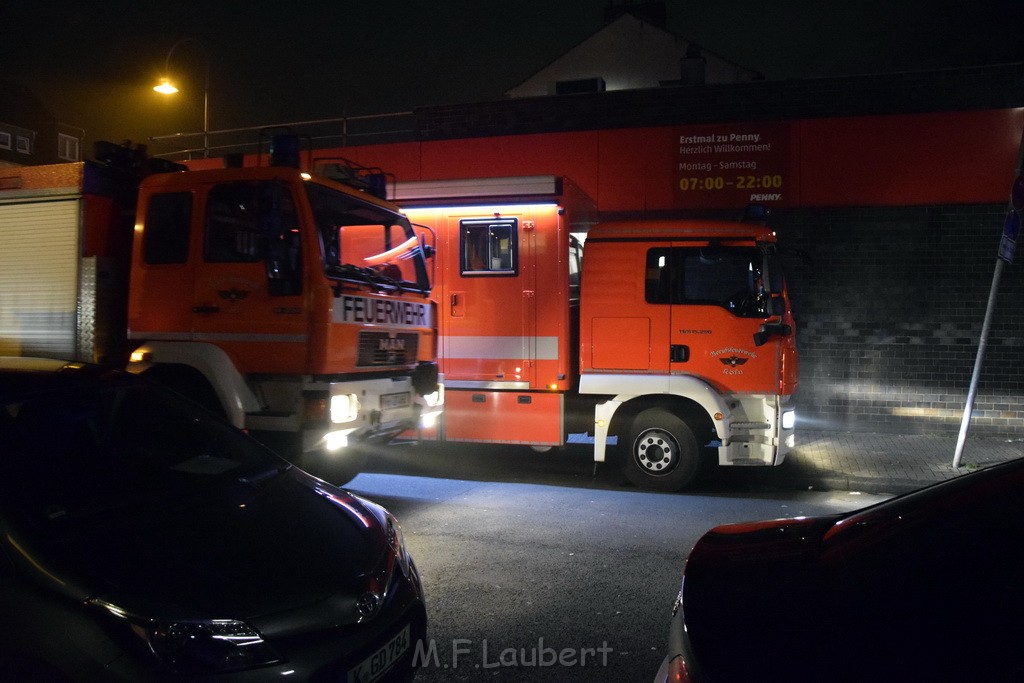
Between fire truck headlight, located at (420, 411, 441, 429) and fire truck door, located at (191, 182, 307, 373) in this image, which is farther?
fire truck headlight, located at (420, 411, 441, 429)

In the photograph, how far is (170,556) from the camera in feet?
9.18

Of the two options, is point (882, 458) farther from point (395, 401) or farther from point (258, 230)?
point (258, 230)

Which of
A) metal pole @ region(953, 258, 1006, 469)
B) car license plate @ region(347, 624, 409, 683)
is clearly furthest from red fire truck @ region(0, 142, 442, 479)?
metal pole @ region(953, 258, 1006, 469)

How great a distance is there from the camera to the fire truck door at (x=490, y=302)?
7902 millimetres

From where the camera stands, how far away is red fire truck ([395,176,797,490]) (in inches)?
286

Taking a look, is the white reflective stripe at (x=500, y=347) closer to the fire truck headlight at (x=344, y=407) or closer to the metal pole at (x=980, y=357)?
the fire truck headlight at (x=344, y=407)

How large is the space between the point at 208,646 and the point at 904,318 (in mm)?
10505

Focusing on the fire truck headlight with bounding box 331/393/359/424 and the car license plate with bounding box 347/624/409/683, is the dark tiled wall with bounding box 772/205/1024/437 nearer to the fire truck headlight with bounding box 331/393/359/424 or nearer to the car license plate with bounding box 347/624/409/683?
the fire truck headlight with bounding box 331/393/359/424

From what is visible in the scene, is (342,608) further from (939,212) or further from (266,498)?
(939,212)

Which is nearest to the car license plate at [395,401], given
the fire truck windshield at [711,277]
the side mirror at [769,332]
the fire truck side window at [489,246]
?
the fire truck side window at [489,246]

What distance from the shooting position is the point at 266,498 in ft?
11.6

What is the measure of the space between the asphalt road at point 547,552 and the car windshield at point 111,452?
1.38 metres

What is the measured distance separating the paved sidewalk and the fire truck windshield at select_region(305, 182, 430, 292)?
4.59 meters

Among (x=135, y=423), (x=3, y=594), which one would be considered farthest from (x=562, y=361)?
(x=3, y=594)
